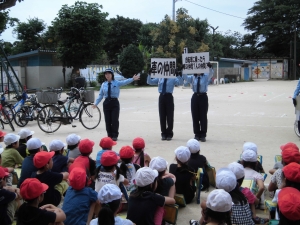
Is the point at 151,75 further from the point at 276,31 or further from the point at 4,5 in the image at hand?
the point at 276,31

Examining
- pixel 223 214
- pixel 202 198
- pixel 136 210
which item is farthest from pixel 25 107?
pixel 223 214

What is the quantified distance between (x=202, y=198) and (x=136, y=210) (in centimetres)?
172

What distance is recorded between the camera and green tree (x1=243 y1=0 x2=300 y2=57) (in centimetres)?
5103

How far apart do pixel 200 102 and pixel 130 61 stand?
26776mm

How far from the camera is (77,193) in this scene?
12.0 feet

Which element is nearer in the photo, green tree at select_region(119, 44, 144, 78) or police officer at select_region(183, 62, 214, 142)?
police officer at select_region(183, 62, 214, 142)

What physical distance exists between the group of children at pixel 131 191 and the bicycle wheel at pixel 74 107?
19.1ft

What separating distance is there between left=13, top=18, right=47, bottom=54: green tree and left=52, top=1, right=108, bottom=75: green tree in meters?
15.0

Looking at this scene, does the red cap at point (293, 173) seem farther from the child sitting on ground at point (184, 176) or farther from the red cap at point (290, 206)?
the child sitting on ground at point (184, 176)

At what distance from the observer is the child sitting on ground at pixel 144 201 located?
353 centimetres

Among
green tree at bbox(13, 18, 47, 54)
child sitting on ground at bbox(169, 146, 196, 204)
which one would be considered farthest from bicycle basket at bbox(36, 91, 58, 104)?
green tree at bbox(13, 18, 47, 54)

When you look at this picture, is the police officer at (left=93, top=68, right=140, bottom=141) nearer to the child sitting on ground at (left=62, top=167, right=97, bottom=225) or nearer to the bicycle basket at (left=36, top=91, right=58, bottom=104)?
the bicycle basket at (left=36, top=91, right=58, bottom=104)

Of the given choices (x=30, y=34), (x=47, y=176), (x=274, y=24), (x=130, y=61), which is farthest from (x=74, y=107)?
(x=274, y=24)

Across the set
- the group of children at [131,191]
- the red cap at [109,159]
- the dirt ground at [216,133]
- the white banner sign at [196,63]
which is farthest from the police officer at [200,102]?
the red cap at [109,159]
